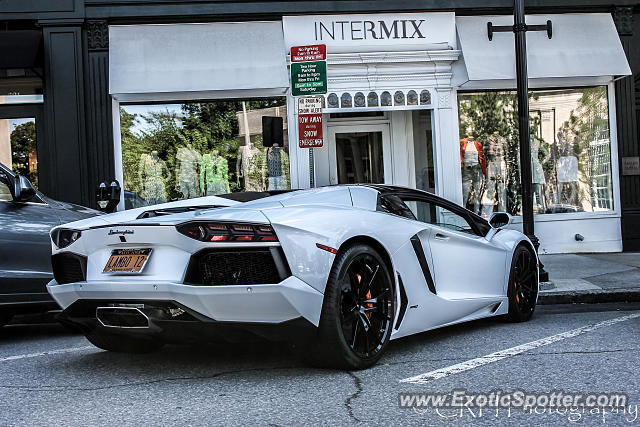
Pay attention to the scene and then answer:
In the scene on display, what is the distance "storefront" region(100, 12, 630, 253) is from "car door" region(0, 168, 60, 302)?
18.3 ft

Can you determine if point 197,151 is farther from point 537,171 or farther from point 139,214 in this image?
point 139,214

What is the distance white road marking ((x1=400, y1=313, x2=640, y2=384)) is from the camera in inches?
183

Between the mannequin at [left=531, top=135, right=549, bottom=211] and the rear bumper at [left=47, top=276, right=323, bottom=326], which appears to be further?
the mannequin at [left=531, top=135, right=549, bottom=211]

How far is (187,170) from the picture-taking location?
516 inches

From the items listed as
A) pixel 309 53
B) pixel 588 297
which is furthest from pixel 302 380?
pixel 309 53

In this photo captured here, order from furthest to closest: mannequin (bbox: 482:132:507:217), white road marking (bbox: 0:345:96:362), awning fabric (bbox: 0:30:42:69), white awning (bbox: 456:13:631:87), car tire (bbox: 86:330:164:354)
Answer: mannequin (bbox: 482:132:507:217) < white awning (bbox: 456:13:631:87) < awning fabric (bbox: 0:30:42:69) < white road marking (bbox: 0:345:96:362) < car tire (bbox: 86:330:164:354)

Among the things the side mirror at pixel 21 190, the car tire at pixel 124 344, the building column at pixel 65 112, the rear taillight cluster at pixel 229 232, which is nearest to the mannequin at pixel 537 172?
the building column at pixel 65 112

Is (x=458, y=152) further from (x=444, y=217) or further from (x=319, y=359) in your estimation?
(x=319, y=359)

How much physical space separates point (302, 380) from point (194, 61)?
8.78m

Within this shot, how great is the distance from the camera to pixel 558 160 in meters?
13.9

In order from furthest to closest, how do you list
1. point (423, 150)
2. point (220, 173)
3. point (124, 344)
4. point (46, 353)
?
1. point (423, 150)
2. point (220, 173)
3. point (46, 353)
4. point (124, 344)

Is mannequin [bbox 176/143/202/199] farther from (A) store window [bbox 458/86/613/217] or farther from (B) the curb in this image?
(B) the curb

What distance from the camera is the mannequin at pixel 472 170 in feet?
44.5

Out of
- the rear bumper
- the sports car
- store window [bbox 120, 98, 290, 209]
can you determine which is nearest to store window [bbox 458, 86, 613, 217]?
store window [bbox 120, 98, 290, 209]
